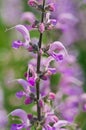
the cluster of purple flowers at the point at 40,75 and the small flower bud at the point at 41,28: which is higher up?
the small flower bud at the point at 41,28

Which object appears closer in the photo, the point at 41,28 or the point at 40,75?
the point at 41,28

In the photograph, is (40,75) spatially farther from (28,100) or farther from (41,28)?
(41,28)

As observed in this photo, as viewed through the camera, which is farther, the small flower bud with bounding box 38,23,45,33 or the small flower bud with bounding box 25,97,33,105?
the small flower bud with bounding box 25,97,33,105

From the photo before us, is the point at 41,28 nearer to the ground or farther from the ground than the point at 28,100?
farther from the ground

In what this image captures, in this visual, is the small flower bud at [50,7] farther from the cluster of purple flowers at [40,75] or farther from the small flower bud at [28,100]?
the small flower bud at [28,100]

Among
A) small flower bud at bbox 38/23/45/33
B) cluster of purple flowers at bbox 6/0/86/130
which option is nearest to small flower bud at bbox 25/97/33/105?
cluster of purple flowers at bbox 6/0/86/130

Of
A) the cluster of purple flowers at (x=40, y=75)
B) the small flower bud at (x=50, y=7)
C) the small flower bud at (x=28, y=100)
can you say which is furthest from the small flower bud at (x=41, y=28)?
the small flower bud at (x=28, y=100)

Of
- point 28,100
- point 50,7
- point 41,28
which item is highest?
point 50,7

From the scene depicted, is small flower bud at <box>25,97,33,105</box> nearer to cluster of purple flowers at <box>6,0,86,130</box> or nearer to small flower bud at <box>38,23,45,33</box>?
cluster of purple flowers at <box>6,0,86,130</box>

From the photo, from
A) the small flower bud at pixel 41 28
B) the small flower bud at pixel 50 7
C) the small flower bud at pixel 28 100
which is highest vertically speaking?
the small flower bud at pixel 50 7

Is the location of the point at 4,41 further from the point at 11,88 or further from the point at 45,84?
the point at 45,84

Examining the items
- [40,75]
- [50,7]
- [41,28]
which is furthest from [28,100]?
[50,7]
